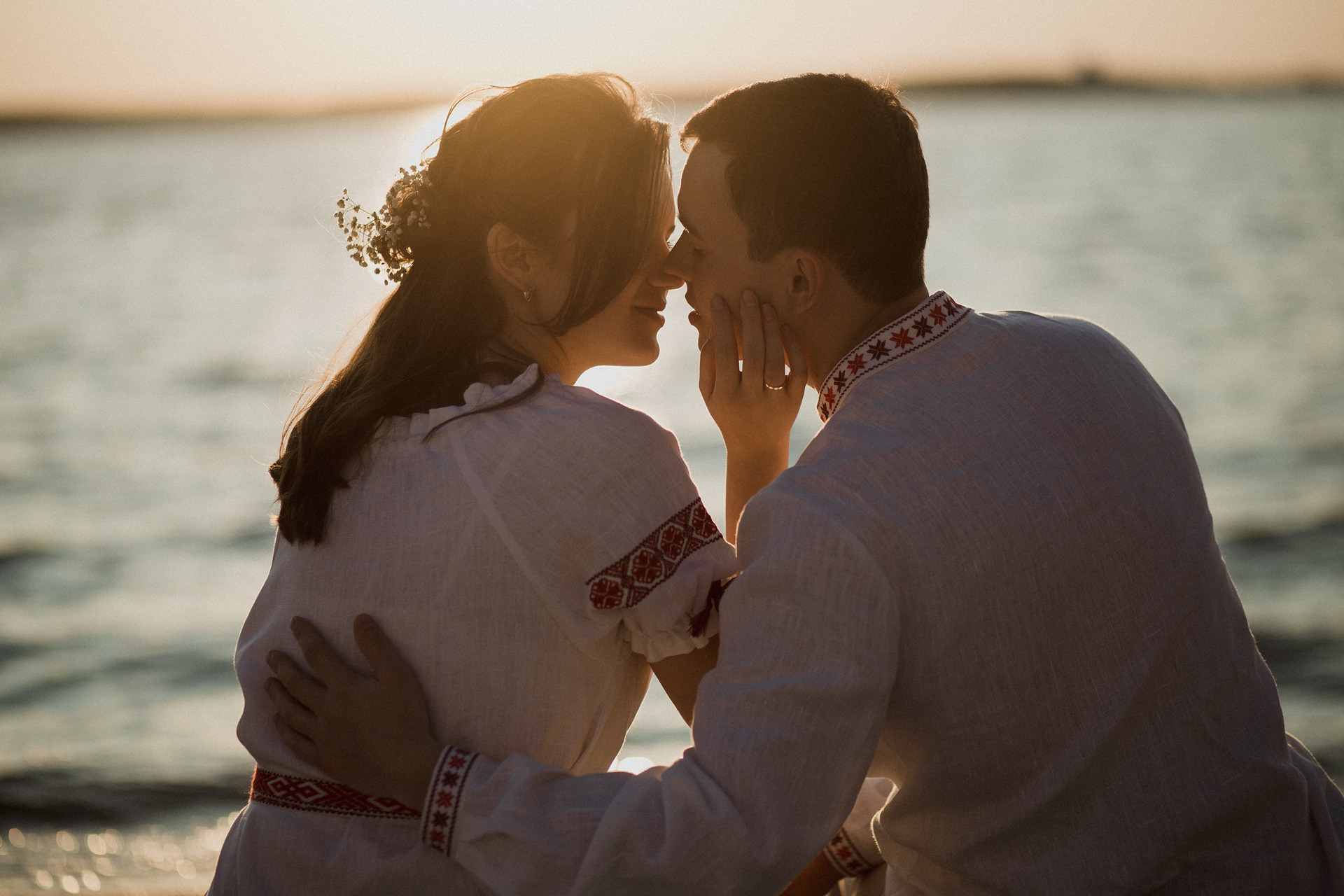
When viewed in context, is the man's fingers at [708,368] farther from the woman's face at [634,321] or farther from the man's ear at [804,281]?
the man's ear at [804,281]

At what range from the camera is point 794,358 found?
6.95 feet

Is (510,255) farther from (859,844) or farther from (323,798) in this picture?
(859,844)

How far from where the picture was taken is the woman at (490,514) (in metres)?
1.84

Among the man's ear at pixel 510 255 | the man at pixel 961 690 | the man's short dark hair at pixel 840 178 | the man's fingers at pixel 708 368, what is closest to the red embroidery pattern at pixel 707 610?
the man at pixel 961 690

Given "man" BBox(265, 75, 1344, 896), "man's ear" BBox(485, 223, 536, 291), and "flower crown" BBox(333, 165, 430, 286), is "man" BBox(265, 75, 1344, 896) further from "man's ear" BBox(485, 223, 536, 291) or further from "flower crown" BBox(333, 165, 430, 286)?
"flower crown" BBox(333, 165, 430, 286)

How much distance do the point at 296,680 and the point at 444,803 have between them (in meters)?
0.33

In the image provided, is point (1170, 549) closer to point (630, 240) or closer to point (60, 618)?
point (630, 240)

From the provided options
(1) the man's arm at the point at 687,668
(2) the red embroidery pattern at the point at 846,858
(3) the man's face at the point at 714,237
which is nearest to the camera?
(1) the man's arm at the point at 687,668

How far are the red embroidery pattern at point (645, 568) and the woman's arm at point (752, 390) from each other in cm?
19

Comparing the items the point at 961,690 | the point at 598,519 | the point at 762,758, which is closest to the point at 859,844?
the point at 961,690

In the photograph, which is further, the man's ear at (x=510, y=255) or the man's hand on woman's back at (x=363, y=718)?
the man's ear at (x=510, y=255)

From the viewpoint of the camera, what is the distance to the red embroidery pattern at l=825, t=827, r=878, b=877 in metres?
2.34

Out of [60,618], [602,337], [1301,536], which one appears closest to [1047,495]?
[602,337]

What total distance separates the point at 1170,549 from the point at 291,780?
141cm
